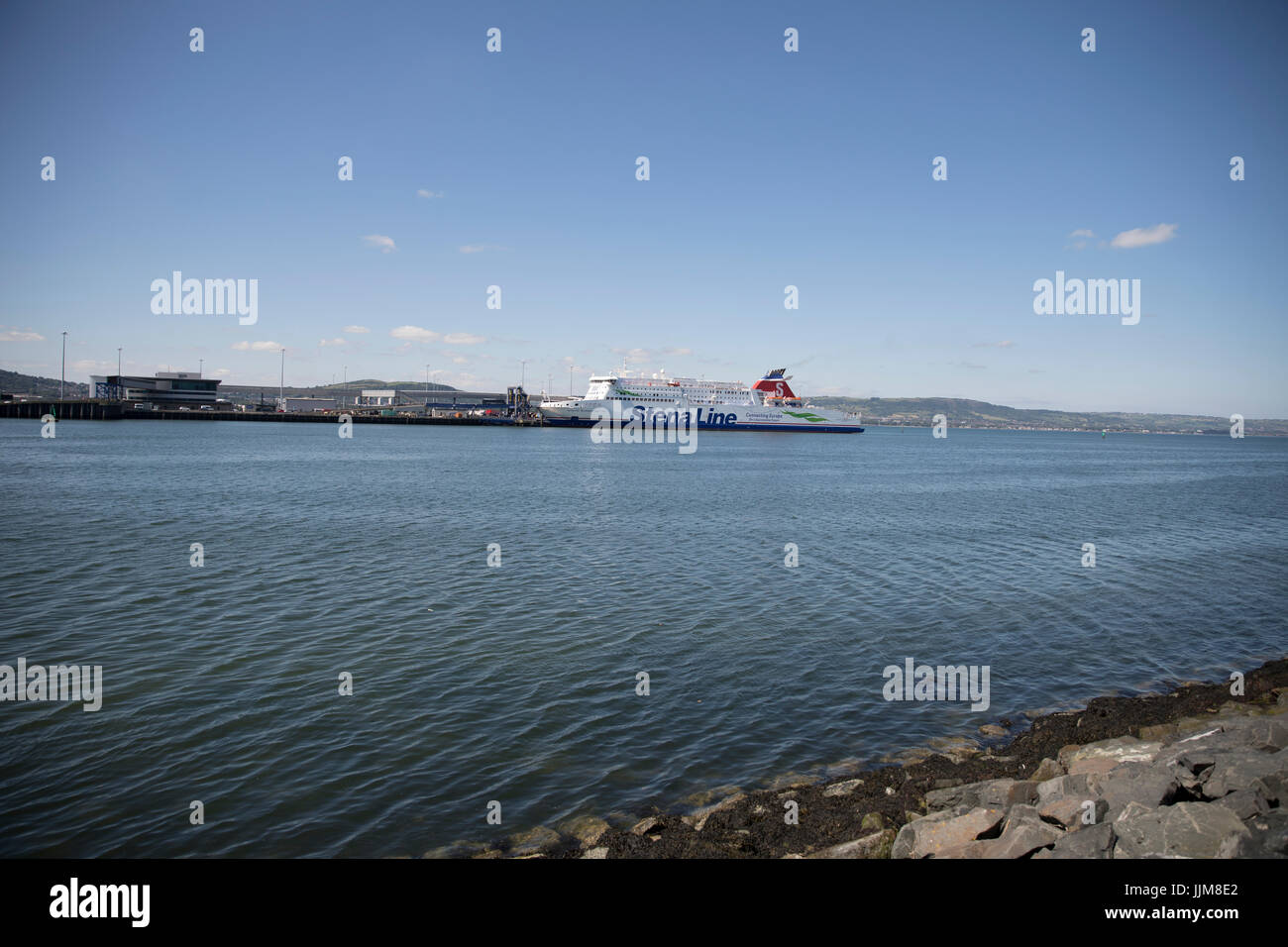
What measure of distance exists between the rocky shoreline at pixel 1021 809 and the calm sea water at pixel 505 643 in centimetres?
73

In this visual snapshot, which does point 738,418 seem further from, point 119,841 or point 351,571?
point 119,841

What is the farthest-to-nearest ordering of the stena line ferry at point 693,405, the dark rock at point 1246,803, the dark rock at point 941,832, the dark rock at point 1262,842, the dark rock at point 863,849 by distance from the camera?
the stena line ferry at point 693,405, the dark rock at point 863,849, the dark rock at point 941,832, the dark rock at point 1246,803, the dark rock at point 1262,842

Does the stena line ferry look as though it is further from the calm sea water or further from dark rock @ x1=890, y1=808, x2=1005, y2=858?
dark rock @ x1=890, y1=808, x2=1005, y2=858

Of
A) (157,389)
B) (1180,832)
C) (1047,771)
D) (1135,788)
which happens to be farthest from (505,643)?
(157,389)

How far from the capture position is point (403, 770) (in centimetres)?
878

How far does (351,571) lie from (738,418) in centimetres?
10965

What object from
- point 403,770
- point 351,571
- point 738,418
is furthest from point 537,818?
point 738,418

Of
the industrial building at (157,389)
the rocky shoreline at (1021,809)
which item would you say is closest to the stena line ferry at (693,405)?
the industrial building at (157,389)

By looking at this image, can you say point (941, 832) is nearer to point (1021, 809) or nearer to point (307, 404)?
point (1021, 809)

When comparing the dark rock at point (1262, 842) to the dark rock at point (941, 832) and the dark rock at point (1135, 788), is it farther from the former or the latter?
the dark rock at point (941, 832)

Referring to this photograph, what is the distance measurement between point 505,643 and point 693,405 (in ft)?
362

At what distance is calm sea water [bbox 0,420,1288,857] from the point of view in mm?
8320

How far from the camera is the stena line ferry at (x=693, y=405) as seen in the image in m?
119
